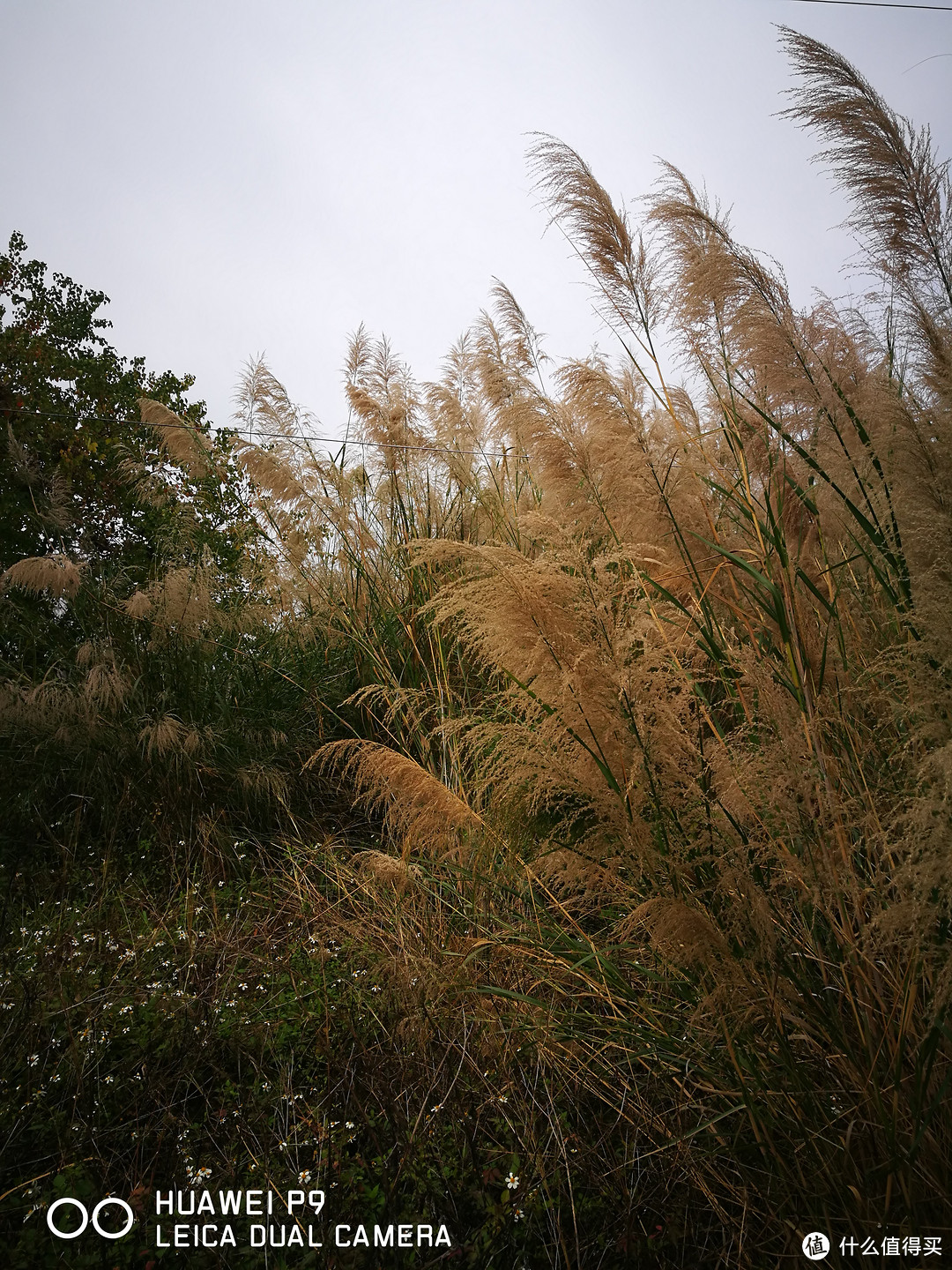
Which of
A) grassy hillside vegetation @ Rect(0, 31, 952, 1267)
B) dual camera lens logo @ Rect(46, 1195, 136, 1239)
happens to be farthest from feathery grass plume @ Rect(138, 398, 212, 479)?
dual camera lens logo @ Rect(46, 1195, 136, 1239)

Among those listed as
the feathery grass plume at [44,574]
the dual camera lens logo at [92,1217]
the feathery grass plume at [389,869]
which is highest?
the feathery grass plume at [44,574]

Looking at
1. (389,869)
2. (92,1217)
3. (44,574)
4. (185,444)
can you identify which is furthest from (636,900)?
(185,444)

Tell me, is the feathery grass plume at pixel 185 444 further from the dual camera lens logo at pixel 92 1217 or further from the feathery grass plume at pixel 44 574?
the dual camera lens logo at pixel 92 1217

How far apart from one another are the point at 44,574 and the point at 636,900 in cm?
409

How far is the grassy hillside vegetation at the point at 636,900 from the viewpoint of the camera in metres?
1.45

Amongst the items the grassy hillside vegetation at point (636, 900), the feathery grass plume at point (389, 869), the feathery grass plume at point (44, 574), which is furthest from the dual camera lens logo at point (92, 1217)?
the feathery grass plume at point (44, 574)

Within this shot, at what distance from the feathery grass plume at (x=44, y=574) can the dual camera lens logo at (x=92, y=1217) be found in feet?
11.6

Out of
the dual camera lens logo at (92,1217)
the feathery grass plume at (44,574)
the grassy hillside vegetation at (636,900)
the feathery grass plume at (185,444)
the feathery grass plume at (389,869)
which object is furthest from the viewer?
the feathery grass plume at (185,444)

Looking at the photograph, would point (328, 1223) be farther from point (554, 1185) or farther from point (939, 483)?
point (939, 483)

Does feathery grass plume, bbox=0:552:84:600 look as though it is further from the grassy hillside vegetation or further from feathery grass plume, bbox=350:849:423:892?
feathery grass plume, bbox=350:849:423:892

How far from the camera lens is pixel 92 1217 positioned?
5.87 ft

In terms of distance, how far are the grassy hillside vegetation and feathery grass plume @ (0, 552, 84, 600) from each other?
1822 millimetres

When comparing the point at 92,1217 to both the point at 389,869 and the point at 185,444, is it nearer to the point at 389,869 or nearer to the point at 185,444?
the point at 389,869

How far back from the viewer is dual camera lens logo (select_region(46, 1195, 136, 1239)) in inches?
67.7
